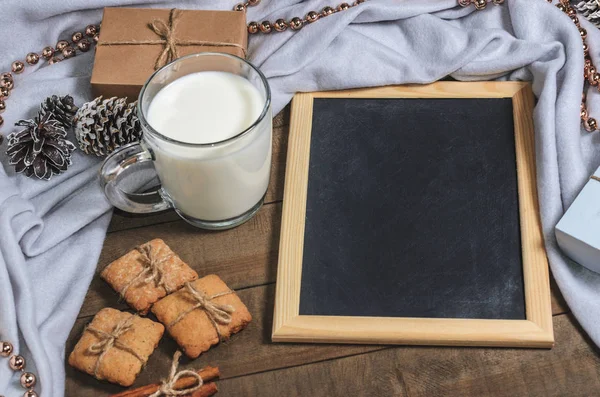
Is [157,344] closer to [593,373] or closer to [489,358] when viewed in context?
[489,358]

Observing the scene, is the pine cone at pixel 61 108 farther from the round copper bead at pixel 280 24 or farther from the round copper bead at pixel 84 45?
the round copper bead at pixel 280 24

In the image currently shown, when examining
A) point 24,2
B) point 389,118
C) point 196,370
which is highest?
point 24,2

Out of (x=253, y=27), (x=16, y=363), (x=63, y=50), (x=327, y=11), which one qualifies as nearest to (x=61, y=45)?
(x=63, y=50)

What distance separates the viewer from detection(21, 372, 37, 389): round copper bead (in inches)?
37.6

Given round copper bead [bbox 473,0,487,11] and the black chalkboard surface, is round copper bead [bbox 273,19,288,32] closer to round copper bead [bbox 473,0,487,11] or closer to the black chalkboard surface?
the black chalkboard surface

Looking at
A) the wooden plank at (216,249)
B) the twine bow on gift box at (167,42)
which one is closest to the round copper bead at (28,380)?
the wooden plank at (216,249)

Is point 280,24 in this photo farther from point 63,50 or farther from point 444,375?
point 444,375

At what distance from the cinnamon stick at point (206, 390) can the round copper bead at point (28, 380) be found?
0.62ft

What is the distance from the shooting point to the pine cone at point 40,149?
112 cm

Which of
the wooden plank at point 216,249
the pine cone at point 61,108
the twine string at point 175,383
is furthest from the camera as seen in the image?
the pine cone at point 61,108

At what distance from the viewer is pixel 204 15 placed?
1.19m

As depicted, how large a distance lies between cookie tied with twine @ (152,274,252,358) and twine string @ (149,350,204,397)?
0.02m

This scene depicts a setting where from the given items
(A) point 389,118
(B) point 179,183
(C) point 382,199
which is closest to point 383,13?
(A) point 389,118

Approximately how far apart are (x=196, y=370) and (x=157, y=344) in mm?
60
